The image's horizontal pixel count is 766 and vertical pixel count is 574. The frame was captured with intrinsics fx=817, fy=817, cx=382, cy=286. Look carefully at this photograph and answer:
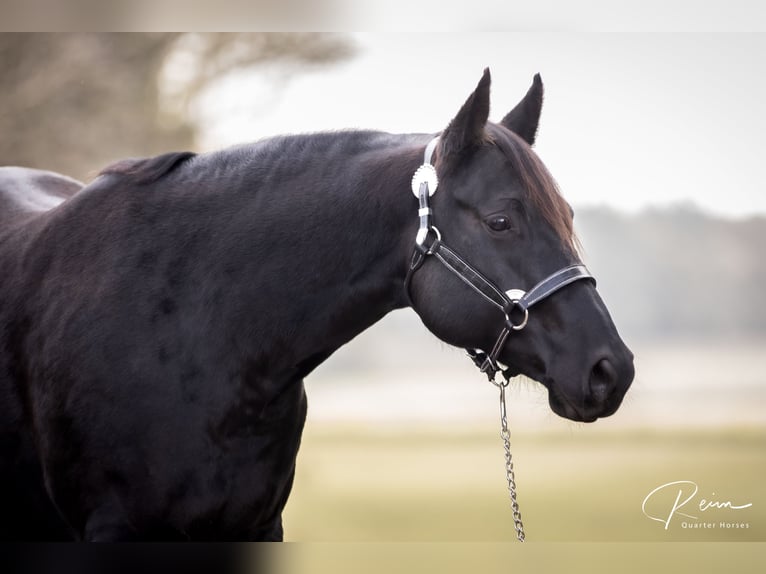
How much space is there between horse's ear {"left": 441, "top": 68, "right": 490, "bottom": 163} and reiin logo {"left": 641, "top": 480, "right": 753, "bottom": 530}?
2.65 meters

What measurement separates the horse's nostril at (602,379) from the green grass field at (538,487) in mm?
3043

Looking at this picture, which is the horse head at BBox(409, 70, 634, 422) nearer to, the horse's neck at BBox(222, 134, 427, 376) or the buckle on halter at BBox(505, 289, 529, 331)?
the buckle on halter at BBox(505, 289, 529, 331)

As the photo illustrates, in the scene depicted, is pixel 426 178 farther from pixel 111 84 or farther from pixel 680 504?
→ pixel 111 84

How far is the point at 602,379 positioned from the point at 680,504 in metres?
2.73

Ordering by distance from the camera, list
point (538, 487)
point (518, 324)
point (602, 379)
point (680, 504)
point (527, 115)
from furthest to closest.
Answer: point (538, 487) → point (680, 504) → point (527, 115) → point (518, 324) → point (602, 379)

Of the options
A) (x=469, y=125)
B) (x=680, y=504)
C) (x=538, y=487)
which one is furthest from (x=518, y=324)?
(x=538, y=487)

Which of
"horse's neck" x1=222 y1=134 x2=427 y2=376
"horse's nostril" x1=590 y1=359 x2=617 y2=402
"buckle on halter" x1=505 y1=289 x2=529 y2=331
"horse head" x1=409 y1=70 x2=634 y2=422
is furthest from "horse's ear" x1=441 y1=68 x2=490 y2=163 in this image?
"horse's nostril" x1=590 y1=359 x2=617 y2=402

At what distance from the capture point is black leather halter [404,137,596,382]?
7.04 ft

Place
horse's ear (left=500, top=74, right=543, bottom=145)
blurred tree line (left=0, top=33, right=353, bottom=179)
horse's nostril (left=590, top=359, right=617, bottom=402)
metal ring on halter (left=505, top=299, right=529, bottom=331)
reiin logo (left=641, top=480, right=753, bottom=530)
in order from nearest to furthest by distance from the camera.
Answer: horse's nostril (left=590, top=359, right=617, bottom=402), metal ring on halter (left=505, top=299, right=529, bottom=331), horse's ear (left=500, top=74, right=543, bottom=145), reiin logo (left=641, top=480, right=753, bottom=530), blurred tree line (left=0, top=33, right=353, bottom=179)

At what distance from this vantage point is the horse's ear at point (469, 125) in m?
2.18

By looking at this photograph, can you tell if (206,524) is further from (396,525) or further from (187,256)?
(396,525)

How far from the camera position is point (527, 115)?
2.52 metres

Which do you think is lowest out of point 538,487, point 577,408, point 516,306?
point 538,487

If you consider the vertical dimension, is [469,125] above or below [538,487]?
above
